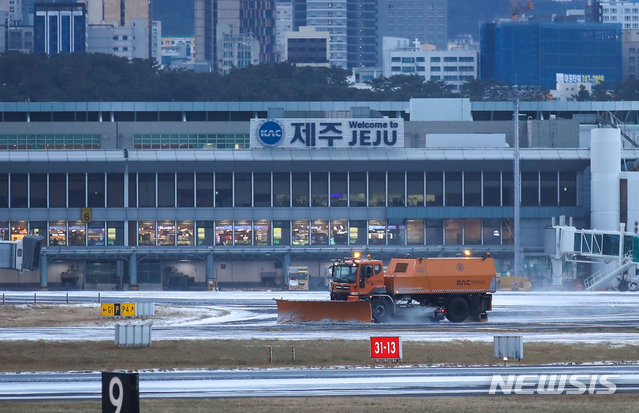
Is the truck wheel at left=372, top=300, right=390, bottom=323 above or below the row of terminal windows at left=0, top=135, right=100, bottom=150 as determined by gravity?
below

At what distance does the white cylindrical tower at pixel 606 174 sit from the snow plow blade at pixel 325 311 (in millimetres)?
55365

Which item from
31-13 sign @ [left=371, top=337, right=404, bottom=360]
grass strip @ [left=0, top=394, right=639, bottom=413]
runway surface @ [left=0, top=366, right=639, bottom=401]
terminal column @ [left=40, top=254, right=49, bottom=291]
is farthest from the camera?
terminal column @ [left=40, top=254, right=49, bottom=291]

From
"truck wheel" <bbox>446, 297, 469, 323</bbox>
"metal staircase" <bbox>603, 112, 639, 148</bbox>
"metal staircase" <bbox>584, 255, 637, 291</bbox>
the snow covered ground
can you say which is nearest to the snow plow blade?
the snow covered ground

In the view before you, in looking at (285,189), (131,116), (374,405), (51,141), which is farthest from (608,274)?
(374,405)

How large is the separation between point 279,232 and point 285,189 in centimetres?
475

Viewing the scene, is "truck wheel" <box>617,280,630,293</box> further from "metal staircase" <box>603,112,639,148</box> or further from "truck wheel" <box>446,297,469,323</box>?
"truck wheel" <box>446,297,469,323</box>

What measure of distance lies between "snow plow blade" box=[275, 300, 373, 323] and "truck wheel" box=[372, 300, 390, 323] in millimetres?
879

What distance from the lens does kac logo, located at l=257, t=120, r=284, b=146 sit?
101 m

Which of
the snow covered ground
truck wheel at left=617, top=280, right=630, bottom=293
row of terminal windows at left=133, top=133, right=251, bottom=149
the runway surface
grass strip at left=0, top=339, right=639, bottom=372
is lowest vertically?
truck wheel at left=617, top=280, right=630, bottom=293

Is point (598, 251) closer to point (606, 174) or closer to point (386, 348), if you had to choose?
point (606, 174)

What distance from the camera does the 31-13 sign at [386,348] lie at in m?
36.7

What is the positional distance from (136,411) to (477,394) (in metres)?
15.1

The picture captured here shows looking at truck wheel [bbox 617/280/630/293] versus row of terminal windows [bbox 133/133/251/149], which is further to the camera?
row of terminal windows [bbox 133/133/251/149]

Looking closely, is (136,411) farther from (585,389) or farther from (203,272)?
(203,272)
